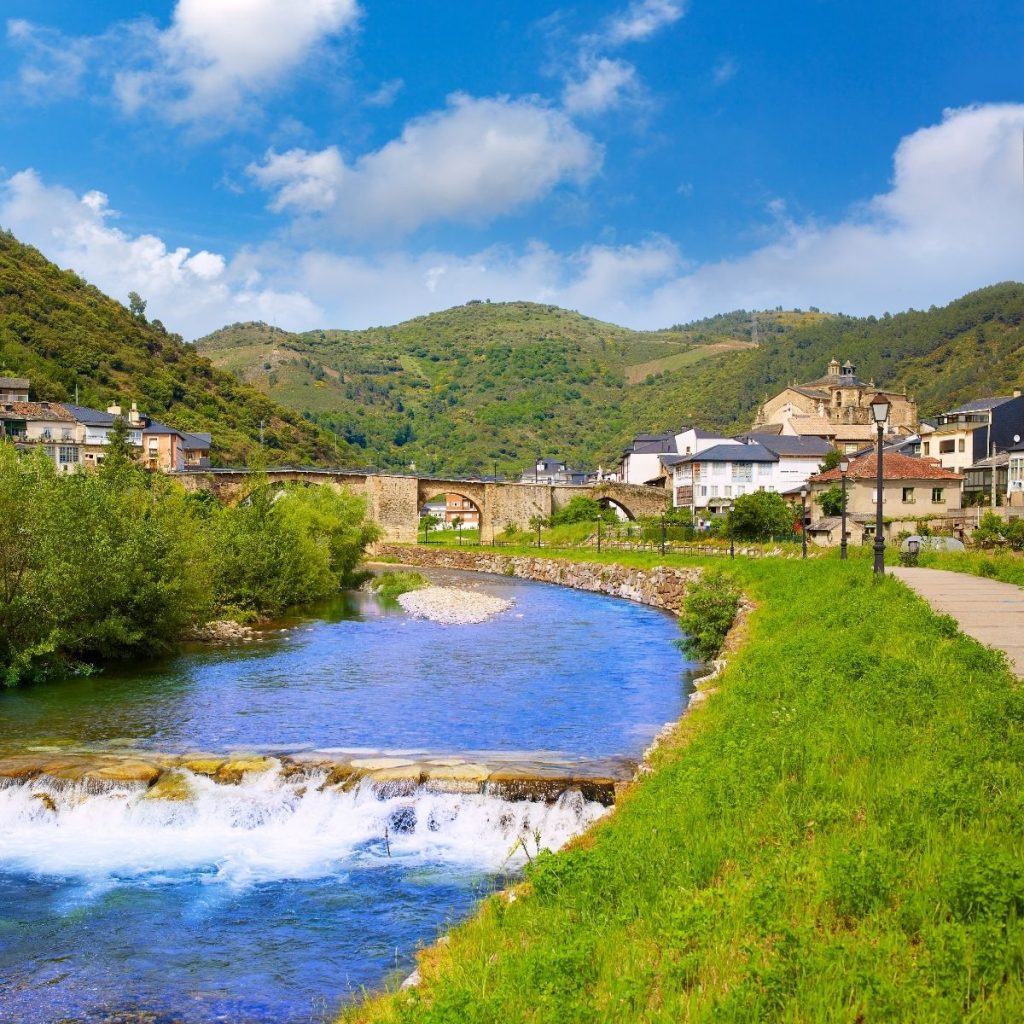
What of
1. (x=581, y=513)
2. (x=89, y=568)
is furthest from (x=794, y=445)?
(x=89, y=568)

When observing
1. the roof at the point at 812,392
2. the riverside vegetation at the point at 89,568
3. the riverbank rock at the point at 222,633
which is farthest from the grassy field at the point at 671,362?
the riverside vegetation at the point at 89,568

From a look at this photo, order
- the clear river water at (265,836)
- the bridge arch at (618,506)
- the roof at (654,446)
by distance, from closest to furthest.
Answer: the clear river water at (265,836)
the bridge arch at (618,506)
the roof at (654,446)

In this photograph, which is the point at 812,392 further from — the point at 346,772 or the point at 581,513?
the point at 346,772

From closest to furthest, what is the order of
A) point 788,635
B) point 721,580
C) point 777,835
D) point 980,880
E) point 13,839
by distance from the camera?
point 980,880 → point 777,835 → point 13,839 → point 788,635 → point 721,580

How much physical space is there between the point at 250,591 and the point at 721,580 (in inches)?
615

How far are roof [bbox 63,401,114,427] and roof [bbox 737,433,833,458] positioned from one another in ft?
172

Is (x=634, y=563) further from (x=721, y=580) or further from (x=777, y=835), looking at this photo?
(x=777, y=835)

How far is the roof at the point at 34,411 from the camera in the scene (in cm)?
7181

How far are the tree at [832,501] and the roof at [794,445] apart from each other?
19594mm

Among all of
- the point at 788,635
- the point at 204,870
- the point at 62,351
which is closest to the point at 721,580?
the point at 788,635

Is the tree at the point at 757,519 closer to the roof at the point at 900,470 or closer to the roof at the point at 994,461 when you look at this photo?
the roof at the point at 900,470

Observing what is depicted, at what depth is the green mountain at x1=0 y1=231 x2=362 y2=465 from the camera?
9012 cm

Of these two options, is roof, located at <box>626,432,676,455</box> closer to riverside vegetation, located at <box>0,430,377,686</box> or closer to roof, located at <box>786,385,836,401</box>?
roof, located at <box>786,385,836,401</box>

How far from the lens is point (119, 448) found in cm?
5391
